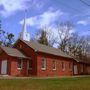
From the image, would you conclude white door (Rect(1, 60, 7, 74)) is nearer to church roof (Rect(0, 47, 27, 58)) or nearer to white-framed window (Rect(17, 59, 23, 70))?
church roof (Rect(0, 47, 27, 58))

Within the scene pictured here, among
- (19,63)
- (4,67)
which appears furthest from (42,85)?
(19,63)

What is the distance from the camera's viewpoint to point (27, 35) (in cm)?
5550

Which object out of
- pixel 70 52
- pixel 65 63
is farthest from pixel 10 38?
pixel 65 63

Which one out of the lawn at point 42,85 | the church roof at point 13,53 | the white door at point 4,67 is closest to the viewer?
the lawn at point 42,85

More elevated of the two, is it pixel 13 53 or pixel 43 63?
pixel 13 53

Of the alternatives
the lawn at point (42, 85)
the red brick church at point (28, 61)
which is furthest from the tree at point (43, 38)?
the lawn at point (42, 85)

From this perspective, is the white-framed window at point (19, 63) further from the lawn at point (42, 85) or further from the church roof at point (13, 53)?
the lawn at point (42, 85)

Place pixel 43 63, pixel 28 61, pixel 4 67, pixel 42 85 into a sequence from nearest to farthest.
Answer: pixel 42 85, pixel 4 67, pixel 28 61, pixel 43 63

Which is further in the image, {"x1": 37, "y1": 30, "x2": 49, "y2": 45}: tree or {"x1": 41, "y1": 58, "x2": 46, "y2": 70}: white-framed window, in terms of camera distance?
{"x1": 37, "y1": 30, "x2": 49, "y2": 45}: tree

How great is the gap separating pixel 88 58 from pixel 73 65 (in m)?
29.6

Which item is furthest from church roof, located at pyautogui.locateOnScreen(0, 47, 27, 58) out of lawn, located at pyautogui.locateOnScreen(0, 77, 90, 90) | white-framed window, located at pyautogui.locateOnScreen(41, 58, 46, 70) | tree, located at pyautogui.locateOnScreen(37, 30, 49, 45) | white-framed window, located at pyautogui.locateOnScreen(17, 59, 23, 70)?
tree, located at pyautogui.locateOnScreen(37, 30, 49, 45)

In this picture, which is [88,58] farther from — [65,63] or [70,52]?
[65,63]

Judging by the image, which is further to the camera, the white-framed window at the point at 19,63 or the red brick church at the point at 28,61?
the white-framed window at the point at 19,63

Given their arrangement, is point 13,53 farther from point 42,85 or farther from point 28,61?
point 42,85
